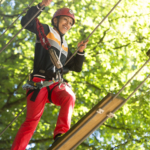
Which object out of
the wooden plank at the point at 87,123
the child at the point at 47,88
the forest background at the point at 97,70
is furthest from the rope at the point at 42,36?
the forest background at the point at 97,70

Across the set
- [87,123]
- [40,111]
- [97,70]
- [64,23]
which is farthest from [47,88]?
[97,70]

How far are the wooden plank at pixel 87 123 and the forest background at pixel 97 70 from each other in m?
4.24

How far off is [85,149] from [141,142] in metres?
1.70

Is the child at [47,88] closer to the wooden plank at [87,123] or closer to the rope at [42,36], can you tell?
the rope at [42,36]

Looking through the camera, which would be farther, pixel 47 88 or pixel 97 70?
pixel 97 70

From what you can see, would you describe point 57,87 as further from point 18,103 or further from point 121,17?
point 121,17

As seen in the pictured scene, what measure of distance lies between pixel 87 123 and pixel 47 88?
3.78ft

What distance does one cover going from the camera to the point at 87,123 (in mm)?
1912

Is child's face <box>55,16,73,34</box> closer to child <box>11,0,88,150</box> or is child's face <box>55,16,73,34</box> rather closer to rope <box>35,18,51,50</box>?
child <box>11,0,88,150</box>

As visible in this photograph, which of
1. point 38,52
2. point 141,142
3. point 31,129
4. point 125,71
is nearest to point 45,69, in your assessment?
point 38,52

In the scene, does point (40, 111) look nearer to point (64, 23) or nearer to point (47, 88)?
point (47, 88)

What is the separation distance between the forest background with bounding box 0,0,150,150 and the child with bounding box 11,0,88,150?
3.05 metres

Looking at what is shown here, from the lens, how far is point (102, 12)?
6746 millimetres

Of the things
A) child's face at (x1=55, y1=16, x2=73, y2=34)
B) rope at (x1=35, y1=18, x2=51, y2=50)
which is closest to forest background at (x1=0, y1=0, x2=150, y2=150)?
child's face at (x1=55, y1=16, x2=73, y2=34)
